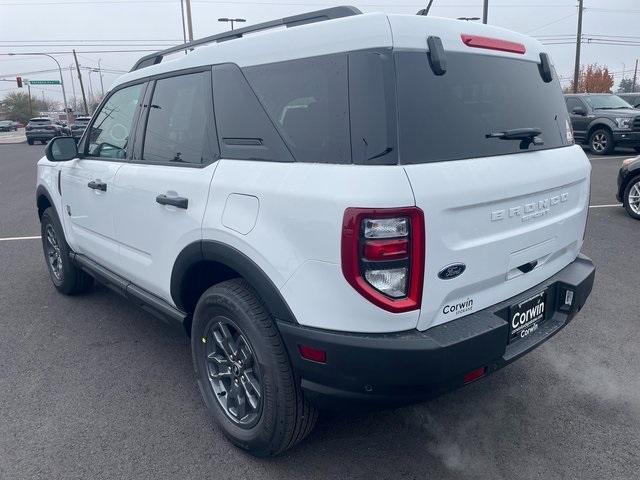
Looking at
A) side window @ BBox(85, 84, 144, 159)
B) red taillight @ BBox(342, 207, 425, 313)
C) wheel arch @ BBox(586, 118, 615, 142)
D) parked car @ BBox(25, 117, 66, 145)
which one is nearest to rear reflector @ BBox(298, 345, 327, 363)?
red taillight @ BBox(342, 207, 425, 313)

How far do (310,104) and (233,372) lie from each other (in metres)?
1.40

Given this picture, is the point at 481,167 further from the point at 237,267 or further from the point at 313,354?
the point at 237,267

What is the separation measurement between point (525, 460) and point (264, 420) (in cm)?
129

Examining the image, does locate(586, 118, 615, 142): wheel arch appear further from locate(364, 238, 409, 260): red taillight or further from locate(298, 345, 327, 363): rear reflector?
locate(298, 345, 327, 363): rear reflector

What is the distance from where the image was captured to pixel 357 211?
1967 millimetres

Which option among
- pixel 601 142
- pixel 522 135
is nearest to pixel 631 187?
pixel 522 135

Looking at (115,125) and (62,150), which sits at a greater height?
(115,125)

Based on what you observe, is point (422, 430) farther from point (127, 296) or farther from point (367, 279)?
point (127, 296)

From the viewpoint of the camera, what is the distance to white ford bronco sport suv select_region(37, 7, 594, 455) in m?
2.04

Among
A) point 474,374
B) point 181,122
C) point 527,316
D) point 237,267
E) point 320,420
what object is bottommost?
point 320,420

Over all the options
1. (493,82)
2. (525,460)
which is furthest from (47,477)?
(493,82)

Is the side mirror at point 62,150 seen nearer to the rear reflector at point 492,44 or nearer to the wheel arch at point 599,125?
the rear reflector at point 492,44

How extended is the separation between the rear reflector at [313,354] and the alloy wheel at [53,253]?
344cm

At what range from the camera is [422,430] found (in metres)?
2.88
